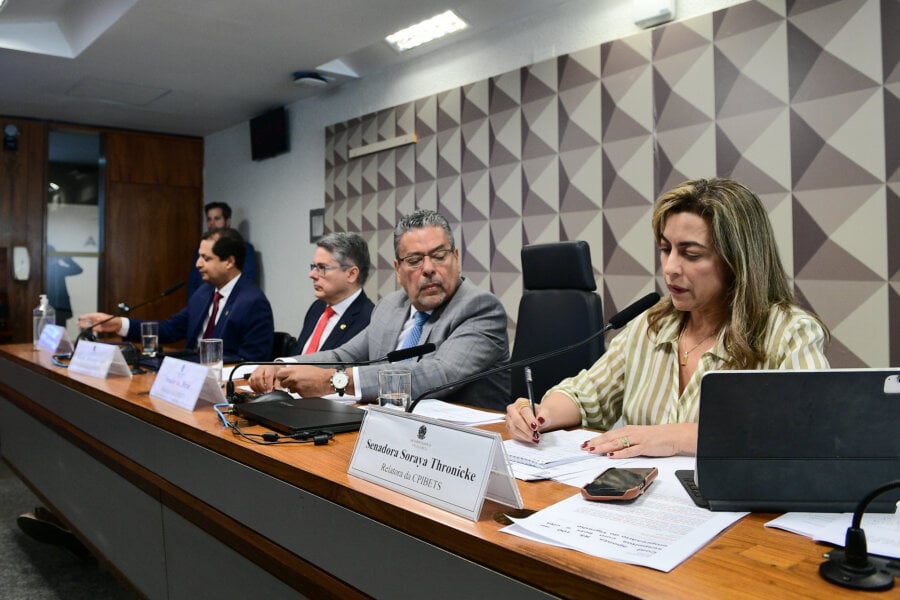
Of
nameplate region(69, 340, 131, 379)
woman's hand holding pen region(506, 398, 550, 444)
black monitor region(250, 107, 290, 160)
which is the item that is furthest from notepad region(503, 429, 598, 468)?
black monitor region(250, 107, 290, 160)

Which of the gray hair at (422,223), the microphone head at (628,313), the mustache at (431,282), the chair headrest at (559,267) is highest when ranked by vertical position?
the gray hair at (422,223)

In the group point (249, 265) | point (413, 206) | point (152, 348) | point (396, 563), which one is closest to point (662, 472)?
point (396, 563)

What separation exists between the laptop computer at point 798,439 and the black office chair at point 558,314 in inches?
54.5

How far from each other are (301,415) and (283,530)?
34 cm

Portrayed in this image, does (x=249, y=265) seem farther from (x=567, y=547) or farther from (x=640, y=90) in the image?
(x=567, y=547)

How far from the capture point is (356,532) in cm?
103

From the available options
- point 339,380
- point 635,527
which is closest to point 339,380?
point 339,380

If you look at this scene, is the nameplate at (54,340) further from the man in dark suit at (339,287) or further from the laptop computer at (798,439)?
the laptop computer at (798,439)

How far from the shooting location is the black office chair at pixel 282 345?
3.17 metres

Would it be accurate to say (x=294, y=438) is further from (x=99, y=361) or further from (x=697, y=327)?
(x=99, y=361)

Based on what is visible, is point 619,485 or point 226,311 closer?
point 619,485

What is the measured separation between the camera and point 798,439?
872 millimetres

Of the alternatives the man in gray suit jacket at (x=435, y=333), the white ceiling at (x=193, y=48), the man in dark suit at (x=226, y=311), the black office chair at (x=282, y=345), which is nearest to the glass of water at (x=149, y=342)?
the man in dark suit at (x=226, y=311)

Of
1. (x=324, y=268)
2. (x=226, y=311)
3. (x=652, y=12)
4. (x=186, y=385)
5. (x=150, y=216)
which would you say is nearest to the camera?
(x=186, y=385)
